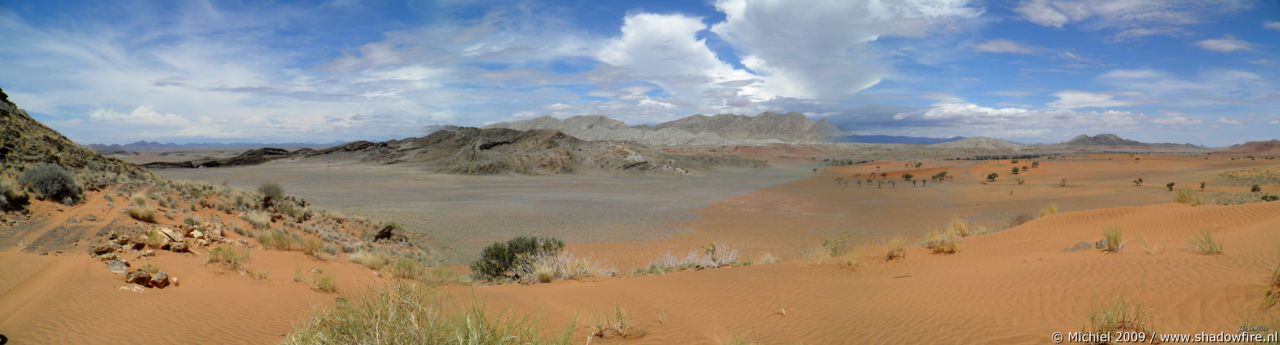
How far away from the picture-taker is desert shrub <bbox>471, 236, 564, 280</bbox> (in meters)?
10.8

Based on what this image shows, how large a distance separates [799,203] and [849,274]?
21.3m

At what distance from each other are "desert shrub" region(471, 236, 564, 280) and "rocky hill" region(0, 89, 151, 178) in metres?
8.42

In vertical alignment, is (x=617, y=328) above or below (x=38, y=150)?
below

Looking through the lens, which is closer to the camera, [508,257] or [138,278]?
[138,278]

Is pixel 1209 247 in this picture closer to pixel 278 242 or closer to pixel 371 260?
pixel 371 260

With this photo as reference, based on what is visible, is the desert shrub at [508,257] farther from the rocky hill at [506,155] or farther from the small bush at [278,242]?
the rocky hill at [506,155]

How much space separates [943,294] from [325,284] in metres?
8.48

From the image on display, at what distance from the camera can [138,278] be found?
5953 mm

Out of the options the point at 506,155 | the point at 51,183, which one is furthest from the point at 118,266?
the point at 506,155

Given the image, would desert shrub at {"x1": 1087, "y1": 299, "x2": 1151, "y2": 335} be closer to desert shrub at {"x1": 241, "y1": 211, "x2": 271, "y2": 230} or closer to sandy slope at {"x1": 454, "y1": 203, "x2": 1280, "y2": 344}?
sandy slope at {"x1": 454, "y1": 203, "x2": 1280, "y2": 344}

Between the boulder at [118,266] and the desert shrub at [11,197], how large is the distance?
3.64 metres

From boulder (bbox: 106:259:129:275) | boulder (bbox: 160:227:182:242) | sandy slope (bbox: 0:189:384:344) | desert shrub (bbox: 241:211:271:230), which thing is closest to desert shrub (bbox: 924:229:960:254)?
sandy slope (bbox: 0:189:384:344)

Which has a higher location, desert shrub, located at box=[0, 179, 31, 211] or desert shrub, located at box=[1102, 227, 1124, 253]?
desert shrub, located at box=[0, 179, 31, 211]

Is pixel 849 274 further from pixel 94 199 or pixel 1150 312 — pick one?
pixel 94 199
